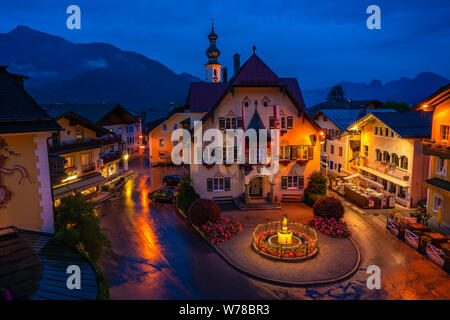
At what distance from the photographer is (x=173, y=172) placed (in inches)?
2040

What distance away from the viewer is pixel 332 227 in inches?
972

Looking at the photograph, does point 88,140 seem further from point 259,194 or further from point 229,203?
point 259,194

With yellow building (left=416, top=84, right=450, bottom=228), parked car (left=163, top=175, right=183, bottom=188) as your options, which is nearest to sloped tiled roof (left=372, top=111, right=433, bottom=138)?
yellow building (left=416, top=84, right=450, bottom=228)

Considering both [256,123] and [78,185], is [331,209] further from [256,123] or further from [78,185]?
[78,185]

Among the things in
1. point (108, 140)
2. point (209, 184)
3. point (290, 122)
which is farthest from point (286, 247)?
point (108, 140)

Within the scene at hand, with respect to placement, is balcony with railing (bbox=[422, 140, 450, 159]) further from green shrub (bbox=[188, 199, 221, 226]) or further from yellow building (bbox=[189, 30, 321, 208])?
green shrub (bbox=[188, 199, 221, 226])

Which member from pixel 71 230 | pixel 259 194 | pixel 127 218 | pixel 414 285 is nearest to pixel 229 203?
pixel 259 194

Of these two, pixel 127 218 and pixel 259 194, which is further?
pixel 259 194

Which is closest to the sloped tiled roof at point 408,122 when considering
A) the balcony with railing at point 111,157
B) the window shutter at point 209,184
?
the window shutter at point 209,184

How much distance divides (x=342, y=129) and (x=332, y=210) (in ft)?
61.7

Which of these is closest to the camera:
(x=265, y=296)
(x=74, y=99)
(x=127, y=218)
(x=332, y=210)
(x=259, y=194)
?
(x=265, y=296)

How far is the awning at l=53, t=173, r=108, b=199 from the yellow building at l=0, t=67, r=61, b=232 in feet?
46.2

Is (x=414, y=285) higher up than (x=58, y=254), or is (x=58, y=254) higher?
(x=58, y=254)

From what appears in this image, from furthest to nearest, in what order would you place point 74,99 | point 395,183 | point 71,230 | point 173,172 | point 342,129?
point 74,99
point 173,172
point 342,129
point 395,183
point 71,230
